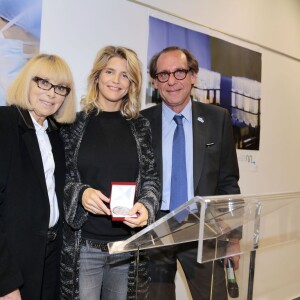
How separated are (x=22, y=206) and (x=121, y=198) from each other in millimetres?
433

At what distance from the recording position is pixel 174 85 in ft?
7.55

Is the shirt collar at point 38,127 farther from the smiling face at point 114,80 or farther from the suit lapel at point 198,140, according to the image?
the suit lapel at point 198,140

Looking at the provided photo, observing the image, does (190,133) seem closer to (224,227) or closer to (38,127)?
(38,127)

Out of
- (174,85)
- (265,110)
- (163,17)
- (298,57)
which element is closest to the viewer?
(174,85)

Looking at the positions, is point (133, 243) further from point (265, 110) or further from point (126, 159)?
point (265, 110)

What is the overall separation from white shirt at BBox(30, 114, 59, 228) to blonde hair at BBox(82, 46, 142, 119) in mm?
290

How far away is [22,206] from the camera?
5.28 ft

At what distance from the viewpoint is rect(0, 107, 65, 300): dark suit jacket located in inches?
60.9

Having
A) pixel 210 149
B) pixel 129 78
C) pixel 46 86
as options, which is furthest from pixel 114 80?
pixel 210 149

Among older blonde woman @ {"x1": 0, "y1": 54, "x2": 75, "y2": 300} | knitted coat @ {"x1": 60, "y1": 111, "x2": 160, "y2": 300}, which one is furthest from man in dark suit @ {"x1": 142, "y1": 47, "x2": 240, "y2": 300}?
older blonde woman @ {"x1": 0, "y1": 54, "x2": 75, "y2": 300}

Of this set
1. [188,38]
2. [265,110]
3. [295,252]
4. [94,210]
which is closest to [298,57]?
[265,110]

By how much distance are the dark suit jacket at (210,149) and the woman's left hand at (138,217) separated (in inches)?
20.2

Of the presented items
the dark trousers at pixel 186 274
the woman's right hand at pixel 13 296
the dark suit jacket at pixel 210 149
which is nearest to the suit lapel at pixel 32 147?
the woman's right hand at pixel 13 296

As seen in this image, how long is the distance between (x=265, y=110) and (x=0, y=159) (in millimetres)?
3226
